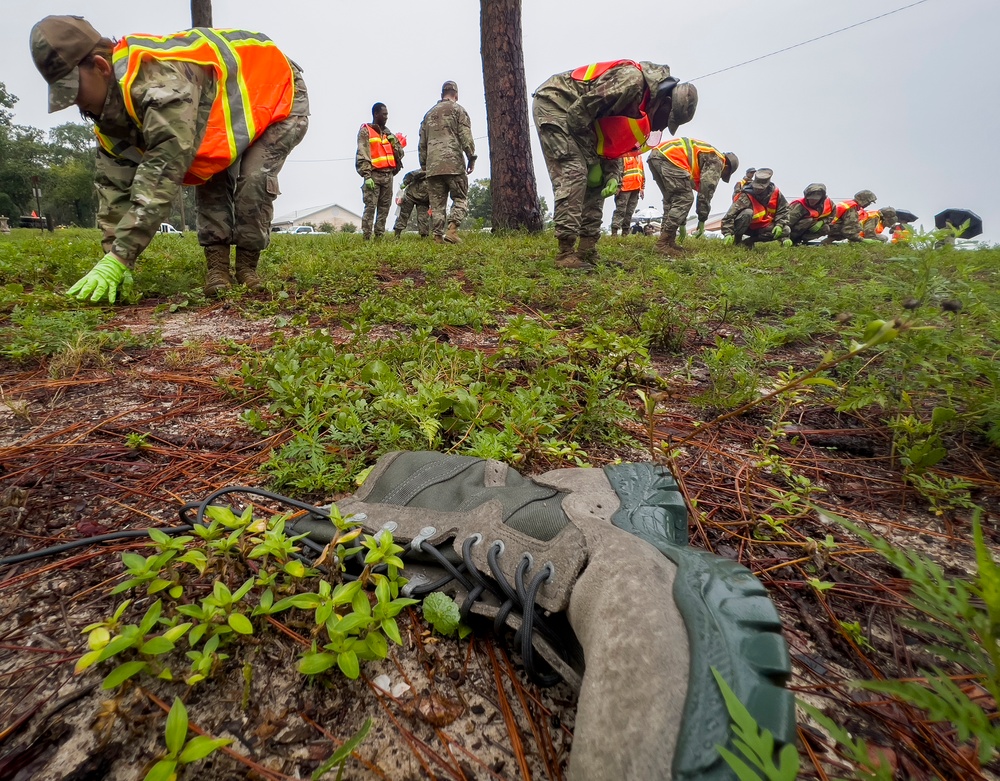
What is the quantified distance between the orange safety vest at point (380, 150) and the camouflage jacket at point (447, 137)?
124cm

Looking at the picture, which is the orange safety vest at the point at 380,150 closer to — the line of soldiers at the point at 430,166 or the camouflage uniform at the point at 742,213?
the line of soldiers at the point at 430,166

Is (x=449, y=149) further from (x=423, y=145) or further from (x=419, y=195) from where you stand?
(x=419, y=195)

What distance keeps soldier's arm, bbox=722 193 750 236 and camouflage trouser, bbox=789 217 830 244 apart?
3.01 m

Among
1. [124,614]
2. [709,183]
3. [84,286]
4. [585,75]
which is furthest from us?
[709,183]

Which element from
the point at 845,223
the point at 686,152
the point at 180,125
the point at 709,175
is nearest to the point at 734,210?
the point at 709,175

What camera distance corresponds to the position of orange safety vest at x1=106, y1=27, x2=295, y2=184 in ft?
9.17

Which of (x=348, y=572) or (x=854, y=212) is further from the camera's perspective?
(x=854, y=212)

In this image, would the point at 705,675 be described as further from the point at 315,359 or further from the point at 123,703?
the point at 315,359

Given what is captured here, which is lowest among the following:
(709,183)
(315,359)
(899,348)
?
(315,359)

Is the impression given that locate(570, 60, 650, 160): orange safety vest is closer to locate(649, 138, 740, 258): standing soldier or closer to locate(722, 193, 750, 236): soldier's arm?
locate(649, 138, 740, 258): standing soldier

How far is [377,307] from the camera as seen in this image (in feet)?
9.66

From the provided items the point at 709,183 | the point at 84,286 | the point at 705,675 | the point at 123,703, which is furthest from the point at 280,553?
the point at 709,183

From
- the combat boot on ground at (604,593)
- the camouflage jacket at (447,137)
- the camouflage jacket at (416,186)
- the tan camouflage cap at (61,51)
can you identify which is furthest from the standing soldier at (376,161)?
the combat boot on ground at (604,593)

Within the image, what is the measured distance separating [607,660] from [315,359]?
1727mm
